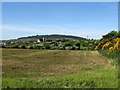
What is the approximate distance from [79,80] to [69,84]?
72 centimetres

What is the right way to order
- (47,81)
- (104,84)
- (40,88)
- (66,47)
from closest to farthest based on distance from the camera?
(40,88) < (104,84) < (47,81) < (66,47)

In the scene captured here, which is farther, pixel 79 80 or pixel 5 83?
pixel 79 80

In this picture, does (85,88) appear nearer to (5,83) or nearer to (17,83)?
(17,83)

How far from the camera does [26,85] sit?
24.4ft

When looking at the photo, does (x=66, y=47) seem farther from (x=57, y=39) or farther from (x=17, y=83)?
(x=17, y=83)

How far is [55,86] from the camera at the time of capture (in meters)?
7.47

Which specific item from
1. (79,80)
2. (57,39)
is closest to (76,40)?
(57,39)

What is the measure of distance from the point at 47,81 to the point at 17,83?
128 centimetres

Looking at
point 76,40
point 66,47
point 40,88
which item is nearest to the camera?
point 40,88

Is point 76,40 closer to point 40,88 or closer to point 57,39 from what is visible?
point 57,39

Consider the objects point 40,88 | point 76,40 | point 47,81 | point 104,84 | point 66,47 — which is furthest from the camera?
point 76,40

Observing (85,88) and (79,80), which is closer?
(85,88)

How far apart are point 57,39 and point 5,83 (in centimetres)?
7320

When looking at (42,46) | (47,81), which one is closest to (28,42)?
(42,46)
